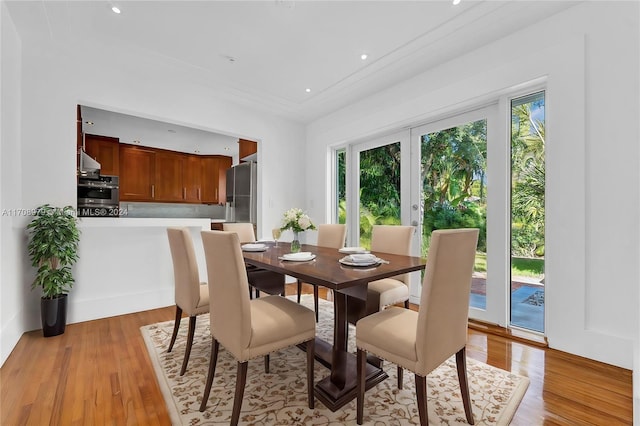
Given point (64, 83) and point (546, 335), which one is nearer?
point (546, 335)

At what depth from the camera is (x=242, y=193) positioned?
5.20 m

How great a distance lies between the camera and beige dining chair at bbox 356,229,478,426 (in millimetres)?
1261

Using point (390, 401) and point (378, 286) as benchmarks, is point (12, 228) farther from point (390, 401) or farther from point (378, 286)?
point (390, 401)

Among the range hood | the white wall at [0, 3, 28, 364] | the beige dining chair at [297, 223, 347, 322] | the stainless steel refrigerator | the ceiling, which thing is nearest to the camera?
the white wall at [0, 3, 28, 364]

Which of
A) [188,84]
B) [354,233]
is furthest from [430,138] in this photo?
[188,84]

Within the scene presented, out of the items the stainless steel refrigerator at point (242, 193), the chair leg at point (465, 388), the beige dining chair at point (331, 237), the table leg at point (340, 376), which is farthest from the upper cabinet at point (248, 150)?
the chair leg at point (465, 388)

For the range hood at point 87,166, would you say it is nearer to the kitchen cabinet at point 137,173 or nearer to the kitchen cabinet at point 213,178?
the kitchen cabinet at point 137,173

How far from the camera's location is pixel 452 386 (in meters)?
1.80

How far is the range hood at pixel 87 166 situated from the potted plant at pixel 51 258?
1.84 metres

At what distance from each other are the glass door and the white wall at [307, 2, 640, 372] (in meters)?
0.41

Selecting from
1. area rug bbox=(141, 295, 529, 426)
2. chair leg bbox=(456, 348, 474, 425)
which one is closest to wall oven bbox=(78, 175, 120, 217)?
area rug bbox=(141, 295, 529, 426)

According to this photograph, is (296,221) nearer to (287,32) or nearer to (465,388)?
(465,388)

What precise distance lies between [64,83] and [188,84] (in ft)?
3.92

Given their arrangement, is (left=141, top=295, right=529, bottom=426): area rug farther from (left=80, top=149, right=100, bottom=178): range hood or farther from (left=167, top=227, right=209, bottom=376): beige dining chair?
(left=80, top=149, right=100, bottom=178): range hood
